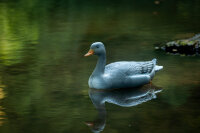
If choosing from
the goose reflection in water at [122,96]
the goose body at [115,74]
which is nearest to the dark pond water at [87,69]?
the goose reflection in water at [122,96]

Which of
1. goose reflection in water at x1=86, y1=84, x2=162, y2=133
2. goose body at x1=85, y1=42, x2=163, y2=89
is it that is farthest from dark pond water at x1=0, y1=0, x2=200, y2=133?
goose body at x1=85, y1=42, x2=163, y2=89

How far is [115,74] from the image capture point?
7.72 m

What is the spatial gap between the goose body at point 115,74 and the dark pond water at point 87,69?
14 cm

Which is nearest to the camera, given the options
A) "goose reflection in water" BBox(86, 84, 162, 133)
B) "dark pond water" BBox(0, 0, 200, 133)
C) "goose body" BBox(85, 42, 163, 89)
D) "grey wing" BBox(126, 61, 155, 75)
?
"dark pond water" BBox(0, 0, 200, 133)

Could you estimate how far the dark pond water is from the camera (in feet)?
21.4

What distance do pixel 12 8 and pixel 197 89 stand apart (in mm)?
9498

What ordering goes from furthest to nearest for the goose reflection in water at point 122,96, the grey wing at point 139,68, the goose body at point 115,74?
the grey wing at point 139,68 → the goose body at point 115,74 → the goose reflection in water at point 122,96

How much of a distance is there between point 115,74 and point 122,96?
15.2 inches

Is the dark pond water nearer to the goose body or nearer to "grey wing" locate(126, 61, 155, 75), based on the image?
the goose body

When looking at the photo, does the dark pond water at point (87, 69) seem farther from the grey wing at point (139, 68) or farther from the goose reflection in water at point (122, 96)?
the grey wing at point (139, 68)

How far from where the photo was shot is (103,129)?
6.23m

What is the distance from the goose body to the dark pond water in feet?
0.47

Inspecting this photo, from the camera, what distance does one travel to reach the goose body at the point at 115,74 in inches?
305

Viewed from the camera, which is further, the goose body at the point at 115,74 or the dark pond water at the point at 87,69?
the goose body at the point at 115,74
